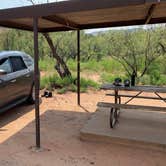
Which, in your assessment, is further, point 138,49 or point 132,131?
point 138,49

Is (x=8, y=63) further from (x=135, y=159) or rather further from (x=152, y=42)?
(x=152, y=42)

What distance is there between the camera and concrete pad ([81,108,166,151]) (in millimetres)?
4214

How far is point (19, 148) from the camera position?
13.6 ft

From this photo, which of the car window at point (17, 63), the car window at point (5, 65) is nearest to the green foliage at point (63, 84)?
the car window at point (17, 63)

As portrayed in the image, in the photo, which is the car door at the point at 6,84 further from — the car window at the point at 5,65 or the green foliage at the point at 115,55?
the green foliage at the point at 115,55

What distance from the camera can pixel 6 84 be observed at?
214 inches

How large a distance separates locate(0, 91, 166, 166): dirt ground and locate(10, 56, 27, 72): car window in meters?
1.24

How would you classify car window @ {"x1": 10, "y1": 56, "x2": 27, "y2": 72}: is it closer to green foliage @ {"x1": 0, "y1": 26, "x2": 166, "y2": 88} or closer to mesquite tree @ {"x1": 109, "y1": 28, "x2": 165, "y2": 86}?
green foliage @ {"x1": 0, "y1": 26, "x2": 166, "y2": 88}

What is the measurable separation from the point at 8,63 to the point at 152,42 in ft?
25.5

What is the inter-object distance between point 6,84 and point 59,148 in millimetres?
2180

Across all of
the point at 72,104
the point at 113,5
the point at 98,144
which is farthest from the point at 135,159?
the point at 72,104

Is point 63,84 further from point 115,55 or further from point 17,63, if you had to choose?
point 115,55

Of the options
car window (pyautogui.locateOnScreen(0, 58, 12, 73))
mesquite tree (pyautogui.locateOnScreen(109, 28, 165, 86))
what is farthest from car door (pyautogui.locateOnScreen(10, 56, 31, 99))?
mesquite tree (pyautogui.locateOnScreen(109, 28, 165, 86))

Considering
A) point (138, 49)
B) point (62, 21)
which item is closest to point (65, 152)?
point (62, 21)
